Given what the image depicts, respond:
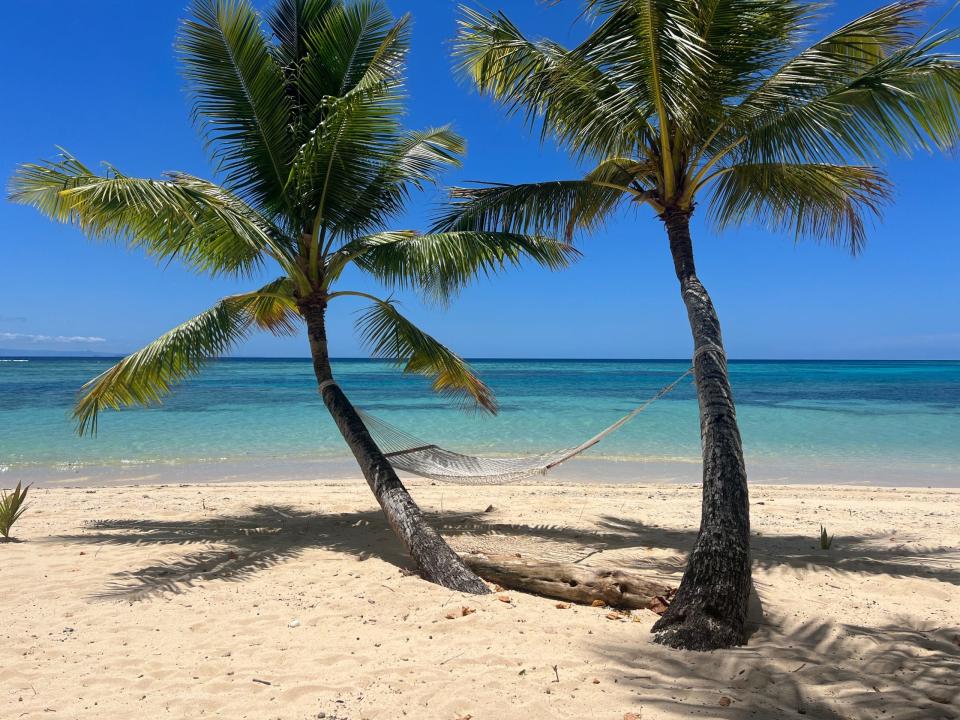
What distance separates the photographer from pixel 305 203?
15.8ft

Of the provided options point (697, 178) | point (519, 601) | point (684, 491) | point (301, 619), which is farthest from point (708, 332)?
point (684, 491)

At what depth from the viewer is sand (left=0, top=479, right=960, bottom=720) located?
2.30 m

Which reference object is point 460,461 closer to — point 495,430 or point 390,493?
point 390,493

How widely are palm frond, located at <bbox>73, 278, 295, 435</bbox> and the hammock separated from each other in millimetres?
1234

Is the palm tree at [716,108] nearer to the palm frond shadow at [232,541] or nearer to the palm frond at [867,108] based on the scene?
the palm frond at [867,108]

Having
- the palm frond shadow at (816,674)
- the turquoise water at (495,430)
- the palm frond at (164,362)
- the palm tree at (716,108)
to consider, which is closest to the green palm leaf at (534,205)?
the palm tree at (716,108)

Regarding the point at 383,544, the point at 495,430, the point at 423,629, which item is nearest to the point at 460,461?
the point at 383,544

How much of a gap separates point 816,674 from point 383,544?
2.92 meters

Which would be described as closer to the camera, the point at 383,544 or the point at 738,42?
the point at 738,42

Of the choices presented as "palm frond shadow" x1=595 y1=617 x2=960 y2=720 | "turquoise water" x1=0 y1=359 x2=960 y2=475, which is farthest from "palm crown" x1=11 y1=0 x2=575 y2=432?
"turquoise water" x1=0 y1=359 x2=960 y2=475

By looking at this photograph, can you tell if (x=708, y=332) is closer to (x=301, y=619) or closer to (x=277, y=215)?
(x=301, y=619)

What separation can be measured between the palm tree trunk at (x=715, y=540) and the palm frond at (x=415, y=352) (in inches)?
90.2

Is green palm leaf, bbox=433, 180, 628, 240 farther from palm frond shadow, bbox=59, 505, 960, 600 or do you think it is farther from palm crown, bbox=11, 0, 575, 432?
palm frond shadow, bbox=59, 505, 960, 600

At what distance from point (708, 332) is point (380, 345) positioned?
2.82 meters
